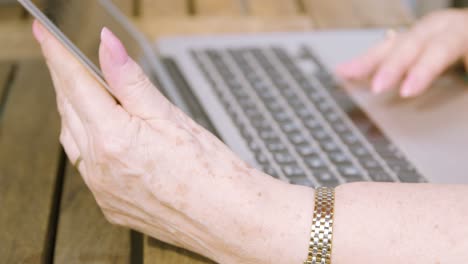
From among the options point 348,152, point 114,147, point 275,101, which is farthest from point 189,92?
point 114,147

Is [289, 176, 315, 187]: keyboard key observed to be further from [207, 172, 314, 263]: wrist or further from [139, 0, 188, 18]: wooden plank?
[139, 0, 188, 18]: wooden plank

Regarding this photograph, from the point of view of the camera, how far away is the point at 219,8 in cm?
117

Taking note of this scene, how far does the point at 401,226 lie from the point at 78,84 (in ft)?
0.97

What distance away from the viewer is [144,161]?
0.54 metres

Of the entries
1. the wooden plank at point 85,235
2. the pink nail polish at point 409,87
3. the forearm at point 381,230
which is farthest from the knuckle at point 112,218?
the pink nail polish at point 409,87

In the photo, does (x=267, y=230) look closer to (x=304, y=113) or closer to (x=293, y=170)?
(x=293, y=170)

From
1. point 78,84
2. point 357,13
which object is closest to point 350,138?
point 78,84

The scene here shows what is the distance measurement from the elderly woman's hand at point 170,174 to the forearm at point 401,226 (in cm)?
4

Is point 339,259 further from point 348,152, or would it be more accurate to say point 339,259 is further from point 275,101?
point 275,101

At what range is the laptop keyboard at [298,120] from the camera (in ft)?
2.34

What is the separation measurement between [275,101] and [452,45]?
27 centimetres

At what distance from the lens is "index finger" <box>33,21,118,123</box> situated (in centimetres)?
55

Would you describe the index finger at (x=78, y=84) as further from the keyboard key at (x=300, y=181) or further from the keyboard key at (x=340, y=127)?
the keyboard key at (x=340, y=127)

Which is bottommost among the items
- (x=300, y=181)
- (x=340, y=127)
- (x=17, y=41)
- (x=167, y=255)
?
(x=167, y=255)
